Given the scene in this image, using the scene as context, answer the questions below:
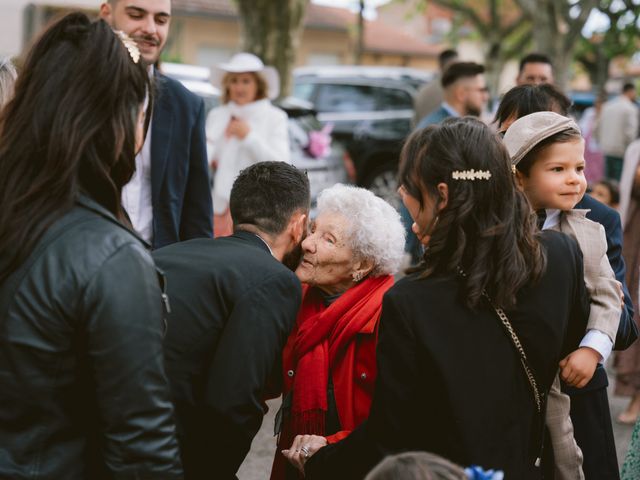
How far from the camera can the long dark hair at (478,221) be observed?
244cm

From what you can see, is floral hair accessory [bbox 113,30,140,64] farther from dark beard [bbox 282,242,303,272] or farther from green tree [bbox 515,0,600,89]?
green tree [bbox 515,0,600,89]

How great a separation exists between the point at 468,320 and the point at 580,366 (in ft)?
1.86

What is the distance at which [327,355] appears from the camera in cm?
317

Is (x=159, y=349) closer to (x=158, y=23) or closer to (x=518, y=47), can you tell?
(x=158, y=23)

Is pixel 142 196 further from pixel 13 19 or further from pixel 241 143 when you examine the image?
pixel 13 19

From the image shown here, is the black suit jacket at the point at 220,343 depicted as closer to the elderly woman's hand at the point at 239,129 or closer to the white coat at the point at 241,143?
the white coat at the point at 241,143

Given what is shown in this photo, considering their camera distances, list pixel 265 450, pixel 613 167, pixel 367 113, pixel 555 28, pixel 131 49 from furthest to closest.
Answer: pixel 555 28
pixel 613 167
pixel 367 113
pixel 265 450
pixel 131 49

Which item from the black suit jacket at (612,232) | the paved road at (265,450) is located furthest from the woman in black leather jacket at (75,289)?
the paved road at (265,450)

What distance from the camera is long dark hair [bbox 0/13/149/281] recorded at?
2.07m

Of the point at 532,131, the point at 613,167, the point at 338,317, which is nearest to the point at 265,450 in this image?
the point at 338,317

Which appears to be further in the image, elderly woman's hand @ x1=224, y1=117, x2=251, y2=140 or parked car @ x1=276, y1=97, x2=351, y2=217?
parked car @ x1=276, y1=97, x2=351, y2=217

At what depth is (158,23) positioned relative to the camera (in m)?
4.09

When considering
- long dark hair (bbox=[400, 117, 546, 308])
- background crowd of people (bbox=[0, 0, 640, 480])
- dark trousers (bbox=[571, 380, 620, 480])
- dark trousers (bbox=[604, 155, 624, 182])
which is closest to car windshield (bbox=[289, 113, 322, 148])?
dark trousers (bbox=[604, 155, 624, 182])

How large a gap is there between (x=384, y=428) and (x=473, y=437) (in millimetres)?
242
